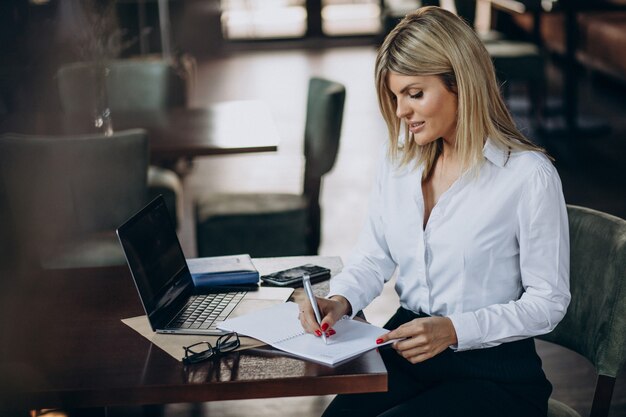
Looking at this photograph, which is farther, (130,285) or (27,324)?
(130,285)

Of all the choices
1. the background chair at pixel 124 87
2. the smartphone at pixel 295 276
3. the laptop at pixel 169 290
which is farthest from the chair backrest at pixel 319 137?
the laptop at pixel 169 290

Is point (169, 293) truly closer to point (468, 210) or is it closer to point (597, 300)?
point (468, 210)

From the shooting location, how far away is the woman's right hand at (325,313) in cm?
179

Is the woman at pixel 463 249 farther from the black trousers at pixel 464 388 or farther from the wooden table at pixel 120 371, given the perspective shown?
the wooden table at pixel 120 371

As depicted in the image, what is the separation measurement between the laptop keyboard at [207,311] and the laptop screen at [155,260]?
3cm

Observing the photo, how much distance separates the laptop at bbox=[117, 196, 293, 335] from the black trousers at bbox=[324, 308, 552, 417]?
31 cm

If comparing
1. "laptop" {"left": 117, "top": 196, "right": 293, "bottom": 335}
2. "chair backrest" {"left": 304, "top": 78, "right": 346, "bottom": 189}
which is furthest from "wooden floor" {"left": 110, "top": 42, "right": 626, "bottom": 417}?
"laptop" {"left": 117, "top": 196, "right": 293, "bottom": 335}

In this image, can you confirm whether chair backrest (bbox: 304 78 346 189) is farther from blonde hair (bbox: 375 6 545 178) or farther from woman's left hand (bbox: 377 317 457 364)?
woman's left hand (bbox: 377 317 457 364)

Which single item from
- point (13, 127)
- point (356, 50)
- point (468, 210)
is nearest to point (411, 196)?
point (468, 210)

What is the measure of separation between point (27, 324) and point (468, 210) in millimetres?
983

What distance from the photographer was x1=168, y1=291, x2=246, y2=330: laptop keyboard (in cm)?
188

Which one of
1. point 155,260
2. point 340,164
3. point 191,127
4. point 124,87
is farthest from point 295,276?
point 340,164

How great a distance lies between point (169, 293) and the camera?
195 cm

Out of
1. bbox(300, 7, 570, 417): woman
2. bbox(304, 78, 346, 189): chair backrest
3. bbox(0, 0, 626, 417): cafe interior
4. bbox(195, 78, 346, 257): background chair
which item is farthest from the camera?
bbox(195, 78, 346, 257): background chair
